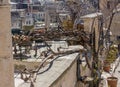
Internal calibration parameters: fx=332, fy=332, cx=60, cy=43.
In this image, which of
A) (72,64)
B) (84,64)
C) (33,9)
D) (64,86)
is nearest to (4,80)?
(64,86)

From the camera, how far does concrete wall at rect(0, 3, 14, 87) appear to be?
2.82 metres

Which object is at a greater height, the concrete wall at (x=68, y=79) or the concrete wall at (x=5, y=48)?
the concrete wall at (x=5, y=48)

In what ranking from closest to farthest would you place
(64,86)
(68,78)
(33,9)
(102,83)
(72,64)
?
(64,86), (68,78), (72,64), (102,83), (33,9)

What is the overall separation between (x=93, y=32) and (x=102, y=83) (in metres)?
1.76

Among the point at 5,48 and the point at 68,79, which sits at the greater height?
the point at 5,48

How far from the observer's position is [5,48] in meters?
2.86

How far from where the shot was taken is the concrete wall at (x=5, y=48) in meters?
2.82

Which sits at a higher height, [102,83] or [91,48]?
[91,48]

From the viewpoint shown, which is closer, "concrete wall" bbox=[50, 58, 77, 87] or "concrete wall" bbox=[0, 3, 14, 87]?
"concrete wall" bbox=[0, 3, 14, 87]

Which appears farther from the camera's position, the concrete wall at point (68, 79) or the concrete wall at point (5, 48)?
the concrete wall at point (68, 79)

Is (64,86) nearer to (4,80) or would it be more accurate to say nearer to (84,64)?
(84,64)

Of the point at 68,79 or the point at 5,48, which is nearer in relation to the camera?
the point at 5,48

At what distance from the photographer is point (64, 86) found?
254 inches

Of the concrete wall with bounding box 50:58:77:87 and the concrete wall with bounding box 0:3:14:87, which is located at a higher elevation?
the concrete wall with bounding box 0:3:14:87
